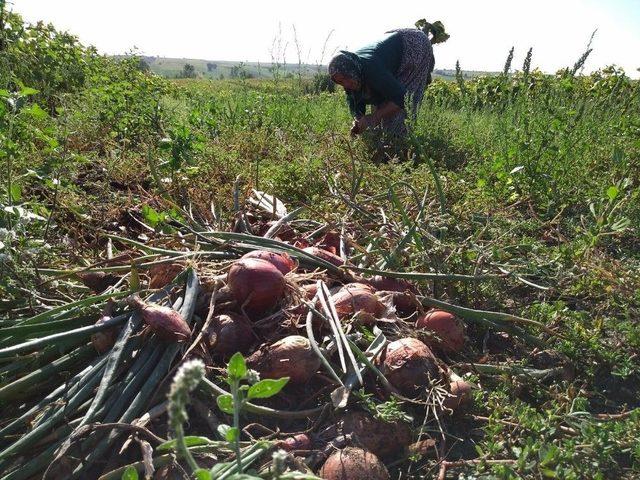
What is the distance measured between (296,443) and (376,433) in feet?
0.65

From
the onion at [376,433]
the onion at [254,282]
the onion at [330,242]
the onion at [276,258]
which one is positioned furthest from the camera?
the onion at [330,242]

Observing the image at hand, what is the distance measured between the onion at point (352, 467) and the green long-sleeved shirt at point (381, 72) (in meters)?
3.85

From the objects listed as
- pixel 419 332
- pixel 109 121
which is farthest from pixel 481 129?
pixel 419 332

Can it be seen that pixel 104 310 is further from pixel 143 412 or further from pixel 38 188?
pixel 38 188

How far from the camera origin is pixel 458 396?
1365 mm

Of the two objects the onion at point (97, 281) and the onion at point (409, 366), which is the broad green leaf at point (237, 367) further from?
the onion at point (97, 281)

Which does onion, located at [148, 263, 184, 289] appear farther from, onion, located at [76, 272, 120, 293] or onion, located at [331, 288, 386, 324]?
onion, located at [331, 288, 386, 324]

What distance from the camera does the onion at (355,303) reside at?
1.56 m

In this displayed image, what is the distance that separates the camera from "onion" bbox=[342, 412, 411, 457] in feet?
4.06

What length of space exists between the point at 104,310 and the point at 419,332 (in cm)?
92

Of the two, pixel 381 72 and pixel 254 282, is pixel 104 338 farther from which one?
pixel 381 72

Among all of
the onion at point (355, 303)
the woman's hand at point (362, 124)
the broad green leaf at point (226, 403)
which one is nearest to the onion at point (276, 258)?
the onion at point (355, 303)

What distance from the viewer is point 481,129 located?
461cm

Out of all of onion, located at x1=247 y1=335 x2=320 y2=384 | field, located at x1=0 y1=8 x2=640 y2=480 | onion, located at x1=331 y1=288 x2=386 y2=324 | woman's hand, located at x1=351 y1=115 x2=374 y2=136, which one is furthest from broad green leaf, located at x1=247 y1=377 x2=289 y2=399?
woman's hand, located at x1=351 y1=115 x2=374 y2=136
